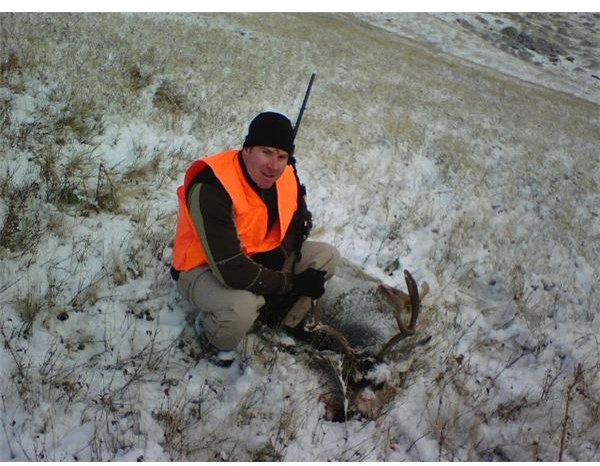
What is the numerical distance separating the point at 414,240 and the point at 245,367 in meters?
3.82

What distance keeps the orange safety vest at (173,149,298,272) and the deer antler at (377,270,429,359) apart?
111cm

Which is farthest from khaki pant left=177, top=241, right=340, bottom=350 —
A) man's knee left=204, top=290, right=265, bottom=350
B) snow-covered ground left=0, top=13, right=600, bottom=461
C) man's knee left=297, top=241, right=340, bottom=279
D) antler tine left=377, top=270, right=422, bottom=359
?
antler tine left=377, top=270, right=422, bottom=359

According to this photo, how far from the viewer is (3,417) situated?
2.93 meters

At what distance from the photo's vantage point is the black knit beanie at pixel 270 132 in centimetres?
346

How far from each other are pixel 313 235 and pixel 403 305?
204 cm

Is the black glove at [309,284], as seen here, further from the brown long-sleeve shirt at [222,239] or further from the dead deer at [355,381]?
the dead deer at [355,381]

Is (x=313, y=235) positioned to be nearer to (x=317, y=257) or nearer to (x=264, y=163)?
(x=317, y=257)

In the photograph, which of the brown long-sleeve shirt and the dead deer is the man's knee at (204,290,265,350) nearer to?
the brown long-sleeve shirt

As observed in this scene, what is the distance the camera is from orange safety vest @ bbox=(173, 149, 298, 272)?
3541 mm

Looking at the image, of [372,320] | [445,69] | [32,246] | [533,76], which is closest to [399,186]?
[372,320]

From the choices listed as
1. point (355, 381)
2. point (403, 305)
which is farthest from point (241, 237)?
point (403, 305)

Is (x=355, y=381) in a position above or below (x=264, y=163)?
below

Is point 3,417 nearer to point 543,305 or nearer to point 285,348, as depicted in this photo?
point 285,348

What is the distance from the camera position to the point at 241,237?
12.4 feet
